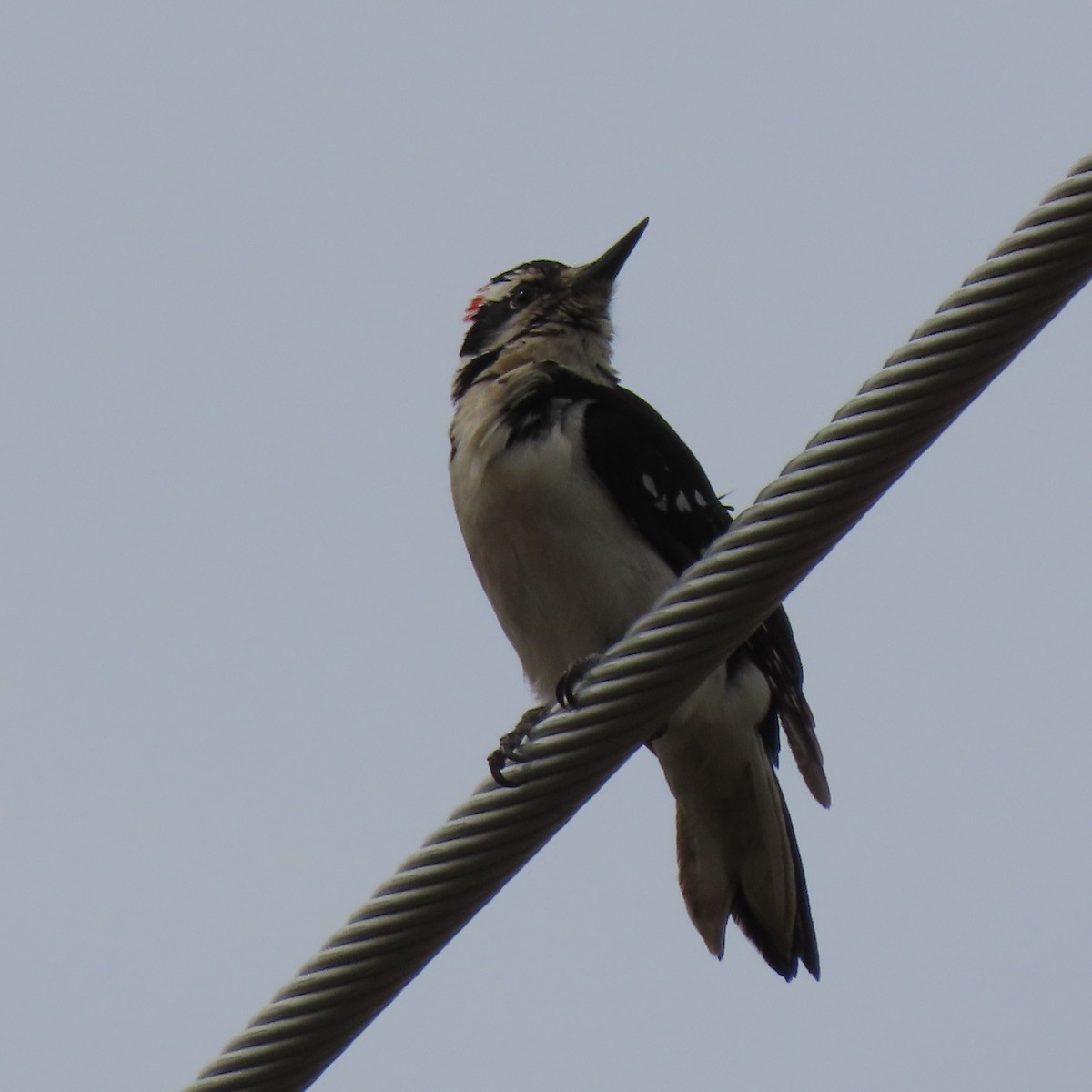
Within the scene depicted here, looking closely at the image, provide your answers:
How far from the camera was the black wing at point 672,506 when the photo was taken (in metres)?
4.22

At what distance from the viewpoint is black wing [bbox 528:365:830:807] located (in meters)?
4.22

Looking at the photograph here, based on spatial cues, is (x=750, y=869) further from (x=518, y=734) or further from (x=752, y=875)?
(x=518, y=734)

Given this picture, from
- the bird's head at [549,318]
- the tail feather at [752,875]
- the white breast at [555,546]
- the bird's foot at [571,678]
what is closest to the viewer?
the bird's foot at [571,678]

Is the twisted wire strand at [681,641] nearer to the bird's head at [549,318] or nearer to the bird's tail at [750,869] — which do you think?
the bird's tail at [750,869]

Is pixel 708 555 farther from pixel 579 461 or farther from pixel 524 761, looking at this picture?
pixel 579 461

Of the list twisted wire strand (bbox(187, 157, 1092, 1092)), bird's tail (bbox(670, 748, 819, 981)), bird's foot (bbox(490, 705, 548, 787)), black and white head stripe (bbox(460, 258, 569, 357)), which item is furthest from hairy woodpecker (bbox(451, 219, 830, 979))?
twisted wire strand (bbox(187, 157, 1092, 1092))

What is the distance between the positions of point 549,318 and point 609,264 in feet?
0.99

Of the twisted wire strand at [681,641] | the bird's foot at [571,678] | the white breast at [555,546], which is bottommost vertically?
the twisted wire strand at [681,641]

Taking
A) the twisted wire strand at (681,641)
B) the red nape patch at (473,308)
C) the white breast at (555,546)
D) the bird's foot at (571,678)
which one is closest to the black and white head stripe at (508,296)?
the red nape patch at (473,308)

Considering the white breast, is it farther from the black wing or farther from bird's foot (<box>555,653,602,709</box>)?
bird's foot (<box>555,653,602,709</box>)

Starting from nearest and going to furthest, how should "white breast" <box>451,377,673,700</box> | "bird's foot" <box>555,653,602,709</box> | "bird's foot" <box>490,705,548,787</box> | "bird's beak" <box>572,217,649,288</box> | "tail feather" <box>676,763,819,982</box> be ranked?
"bird's foot" <box>490,705,548,787</box> < "bird's foot" <box>555,653,602,709</box> < "white breast" <box>451,377,673,700</box> < "tail feather" <box>676,763,819,982</box> < "bird's beak" <box>572,217,649,288</box>

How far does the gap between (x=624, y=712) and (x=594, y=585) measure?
1.63 m

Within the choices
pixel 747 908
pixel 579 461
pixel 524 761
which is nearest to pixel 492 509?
pixel 579 461

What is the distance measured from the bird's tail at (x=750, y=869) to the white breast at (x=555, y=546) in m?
0.57
